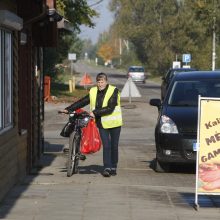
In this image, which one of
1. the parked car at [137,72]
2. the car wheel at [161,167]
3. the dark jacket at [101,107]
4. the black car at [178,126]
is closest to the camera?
the dark jacket at [101,107]

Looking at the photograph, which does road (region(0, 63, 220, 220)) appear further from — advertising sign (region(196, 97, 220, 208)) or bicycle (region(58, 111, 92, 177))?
advertising sign (region(196, 97, 220, 208))

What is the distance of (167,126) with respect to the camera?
1204cm

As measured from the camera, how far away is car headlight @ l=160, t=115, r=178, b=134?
12.0m

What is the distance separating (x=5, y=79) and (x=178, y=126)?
11.3 feet


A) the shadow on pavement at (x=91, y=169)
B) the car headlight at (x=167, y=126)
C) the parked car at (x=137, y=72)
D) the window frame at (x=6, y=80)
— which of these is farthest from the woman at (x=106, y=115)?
the parked car at (x=137, y=72)

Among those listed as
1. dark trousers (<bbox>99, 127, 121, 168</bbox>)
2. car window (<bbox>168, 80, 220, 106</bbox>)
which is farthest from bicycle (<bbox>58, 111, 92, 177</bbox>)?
car window (<bbox>168, 80, 220, 106</bbox>)

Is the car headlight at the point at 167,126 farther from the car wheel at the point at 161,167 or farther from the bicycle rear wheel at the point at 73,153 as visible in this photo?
the bicycle rear wheel at the point at 73,153

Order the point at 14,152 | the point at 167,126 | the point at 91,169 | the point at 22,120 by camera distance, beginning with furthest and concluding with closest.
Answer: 1. the point at 91,169
2. the point at 167,126
3. the point at 22,120
4. the point at 14,152

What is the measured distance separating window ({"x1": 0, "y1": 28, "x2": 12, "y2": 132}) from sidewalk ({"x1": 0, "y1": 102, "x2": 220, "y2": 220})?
97 centimetres

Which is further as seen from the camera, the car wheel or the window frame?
the car wheel

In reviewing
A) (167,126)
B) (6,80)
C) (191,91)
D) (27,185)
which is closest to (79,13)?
(191,91)

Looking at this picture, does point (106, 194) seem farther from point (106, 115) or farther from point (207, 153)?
point (106, 115)

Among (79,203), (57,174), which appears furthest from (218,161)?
(57,174)

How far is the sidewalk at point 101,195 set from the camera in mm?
8391
